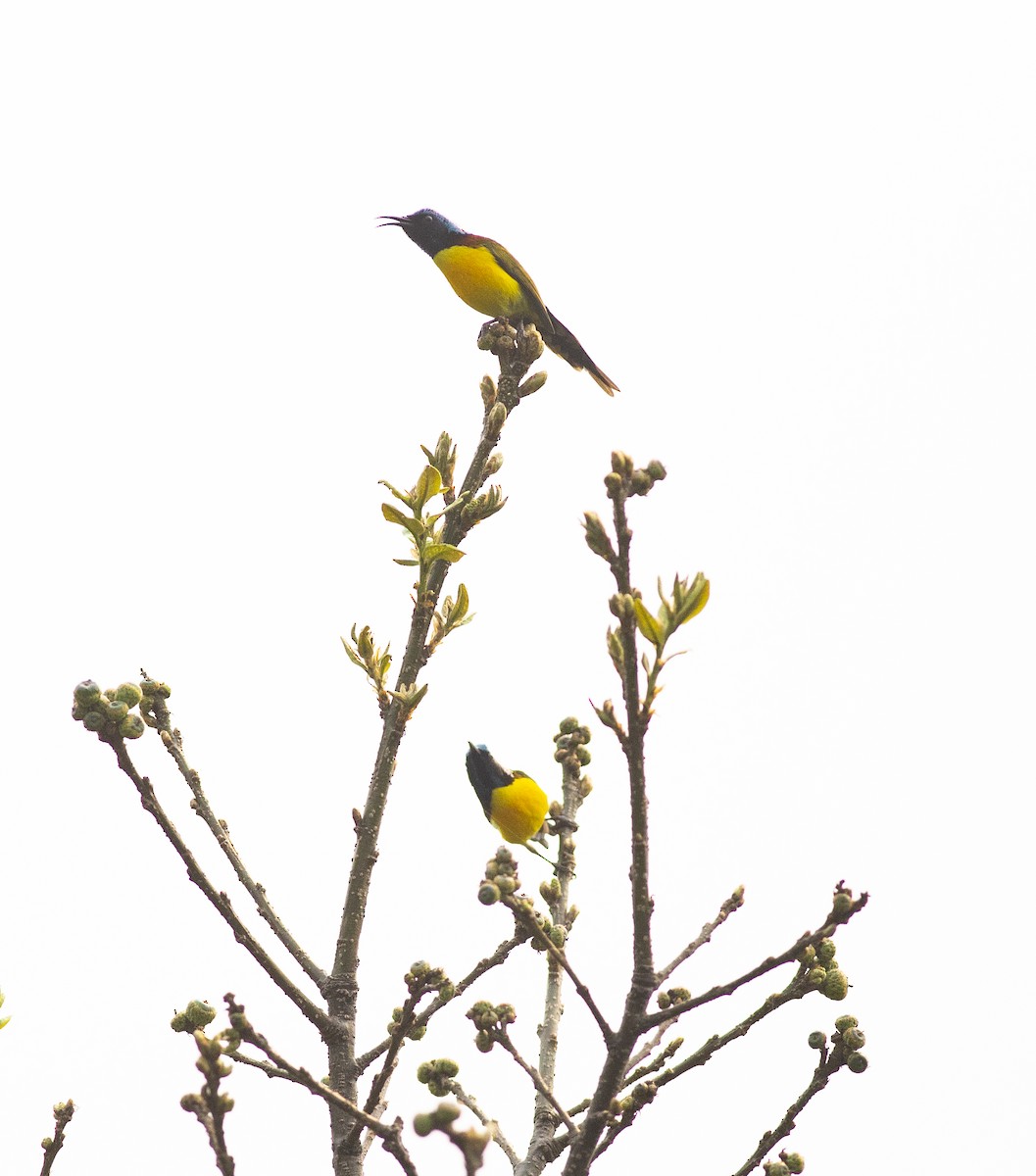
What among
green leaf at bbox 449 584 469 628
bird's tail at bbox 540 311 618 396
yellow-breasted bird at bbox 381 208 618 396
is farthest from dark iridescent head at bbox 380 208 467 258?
green leaf at bbox 449 584 469 628

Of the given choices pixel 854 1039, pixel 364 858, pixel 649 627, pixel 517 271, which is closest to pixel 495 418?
pixel 364 858

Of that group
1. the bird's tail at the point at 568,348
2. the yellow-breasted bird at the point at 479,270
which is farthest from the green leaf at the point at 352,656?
the bird's tail at the point at 568,348

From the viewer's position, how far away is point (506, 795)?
16.6 feet

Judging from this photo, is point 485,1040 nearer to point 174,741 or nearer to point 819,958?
point 819,958

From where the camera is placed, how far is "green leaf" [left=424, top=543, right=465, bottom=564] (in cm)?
443

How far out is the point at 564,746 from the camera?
18.8 ft

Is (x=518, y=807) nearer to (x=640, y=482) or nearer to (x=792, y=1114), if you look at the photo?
(x=792, y=1114)

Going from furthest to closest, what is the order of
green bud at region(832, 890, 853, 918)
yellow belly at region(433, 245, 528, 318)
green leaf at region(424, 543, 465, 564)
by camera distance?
1. yellow belly at region(433, 245, 528, 318)
2. green leaf at region(424, 543, 465, 564)
3. green bud at region(832, 890, 853, 918)

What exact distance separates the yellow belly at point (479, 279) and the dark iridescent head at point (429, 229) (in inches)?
16.8

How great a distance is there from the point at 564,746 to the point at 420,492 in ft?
5.69

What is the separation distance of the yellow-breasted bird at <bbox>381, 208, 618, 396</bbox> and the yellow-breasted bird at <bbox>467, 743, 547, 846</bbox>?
135 inches

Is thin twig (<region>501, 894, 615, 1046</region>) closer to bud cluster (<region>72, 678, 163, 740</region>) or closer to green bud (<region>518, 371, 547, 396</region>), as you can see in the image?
bud cluster (<region>72, 678, 163, 740</region>)

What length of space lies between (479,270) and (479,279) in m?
0.06

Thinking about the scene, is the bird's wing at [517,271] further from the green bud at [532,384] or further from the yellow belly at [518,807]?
the yellow belly at [518,807]
